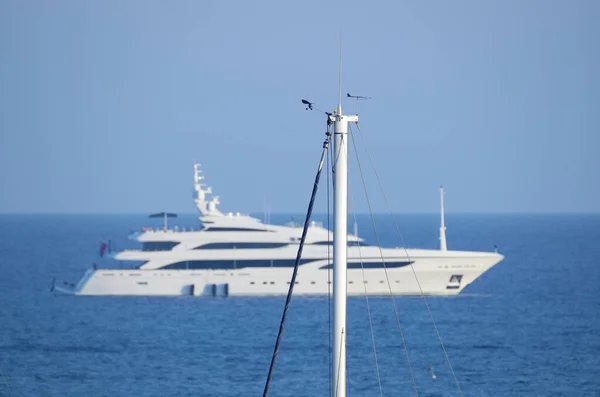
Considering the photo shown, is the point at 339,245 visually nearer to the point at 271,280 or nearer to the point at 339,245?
the point at 339,245

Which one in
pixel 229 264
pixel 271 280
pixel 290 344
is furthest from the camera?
pixel 229 264

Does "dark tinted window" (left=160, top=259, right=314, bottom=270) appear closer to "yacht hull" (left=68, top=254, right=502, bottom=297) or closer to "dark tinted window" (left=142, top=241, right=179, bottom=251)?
"yacht hull" (left=68, top=254, right=502, bottom=297)

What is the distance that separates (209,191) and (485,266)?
13563mm

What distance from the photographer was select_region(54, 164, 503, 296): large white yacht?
6109 cm

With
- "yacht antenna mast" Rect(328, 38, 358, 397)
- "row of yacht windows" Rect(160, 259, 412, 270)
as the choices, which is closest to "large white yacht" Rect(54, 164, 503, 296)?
"row of yacht windows" Rect(160, 259, 412, 270)

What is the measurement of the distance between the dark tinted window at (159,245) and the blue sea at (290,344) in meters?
2.42

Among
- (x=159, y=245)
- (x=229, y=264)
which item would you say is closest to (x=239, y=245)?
(x=229, y=264)

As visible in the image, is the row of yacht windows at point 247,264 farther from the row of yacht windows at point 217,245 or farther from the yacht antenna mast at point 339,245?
the yacht antenna mast at point 339,245

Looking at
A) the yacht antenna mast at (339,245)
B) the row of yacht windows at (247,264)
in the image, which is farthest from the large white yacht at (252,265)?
the yacht antenna mast at (339,245)

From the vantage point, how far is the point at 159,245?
6241cm

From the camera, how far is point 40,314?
192 ft

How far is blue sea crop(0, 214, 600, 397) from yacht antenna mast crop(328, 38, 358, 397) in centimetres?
1779

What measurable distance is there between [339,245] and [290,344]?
28.3 meters

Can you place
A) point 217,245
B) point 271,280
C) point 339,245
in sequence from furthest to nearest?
point 217,245 → point 271,280 → point 339,245
